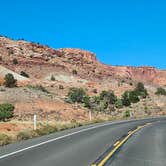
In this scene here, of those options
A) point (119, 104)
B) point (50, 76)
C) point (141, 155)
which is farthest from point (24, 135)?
point (50, 76)

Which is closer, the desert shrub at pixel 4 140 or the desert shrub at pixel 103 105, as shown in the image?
the desert shrub at pixel 4 140

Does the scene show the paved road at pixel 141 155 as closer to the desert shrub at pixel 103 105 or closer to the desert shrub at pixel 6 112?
the desert shrub at pixel 6 112

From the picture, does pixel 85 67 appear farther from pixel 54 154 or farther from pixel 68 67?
pixel 54 154

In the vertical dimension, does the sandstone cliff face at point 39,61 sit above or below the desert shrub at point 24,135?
above

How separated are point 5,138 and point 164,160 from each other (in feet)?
28.4

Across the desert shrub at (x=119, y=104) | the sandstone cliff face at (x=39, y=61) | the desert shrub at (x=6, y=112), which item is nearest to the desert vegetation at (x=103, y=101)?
the desert shrub at (x=119, y=104)

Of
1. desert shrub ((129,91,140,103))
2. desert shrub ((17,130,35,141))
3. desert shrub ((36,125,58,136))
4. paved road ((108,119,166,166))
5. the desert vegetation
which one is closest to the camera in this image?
paved road ((108,119,166,166))

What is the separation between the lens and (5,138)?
18.4m

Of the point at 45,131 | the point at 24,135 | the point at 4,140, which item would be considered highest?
the point at 45,131

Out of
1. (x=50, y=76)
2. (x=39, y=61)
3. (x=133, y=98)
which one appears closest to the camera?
(x=133, y=98)

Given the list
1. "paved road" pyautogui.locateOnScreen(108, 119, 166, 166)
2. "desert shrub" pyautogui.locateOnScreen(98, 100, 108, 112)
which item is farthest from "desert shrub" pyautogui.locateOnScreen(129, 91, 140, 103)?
"paved road" pyautogui.locateOnScreen(108, 119, 166, 166)

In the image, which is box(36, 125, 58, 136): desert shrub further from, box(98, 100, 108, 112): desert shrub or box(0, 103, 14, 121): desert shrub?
box(98, 100, 108, 112): desert shrub

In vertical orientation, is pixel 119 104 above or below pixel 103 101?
below

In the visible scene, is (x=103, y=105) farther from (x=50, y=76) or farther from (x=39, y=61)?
(x=39, y=61)
